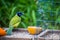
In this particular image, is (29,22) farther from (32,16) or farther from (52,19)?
(52,19)

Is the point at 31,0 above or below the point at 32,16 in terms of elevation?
above

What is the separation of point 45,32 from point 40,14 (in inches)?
19.0

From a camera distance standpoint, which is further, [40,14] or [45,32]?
[40,14]

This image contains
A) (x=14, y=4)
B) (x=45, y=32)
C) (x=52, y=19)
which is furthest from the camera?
(x=14, y=4)

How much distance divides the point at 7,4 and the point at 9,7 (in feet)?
0.24

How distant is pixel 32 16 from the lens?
4.86 meters

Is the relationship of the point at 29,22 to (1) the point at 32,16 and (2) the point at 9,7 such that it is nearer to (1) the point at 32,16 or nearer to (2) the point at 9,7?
(1) the point at 32,16

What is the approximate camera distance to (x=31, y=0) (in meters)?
5.07

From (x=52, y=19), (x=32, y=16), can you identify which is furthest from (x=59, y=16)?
(x=32, y=16)

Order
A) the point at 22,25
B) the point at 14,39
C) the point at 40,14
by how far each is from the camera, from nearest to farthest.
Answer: the point at 14,39 < the point at 40,14 < the point at 22,25

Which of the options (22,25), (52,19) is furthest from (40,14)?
(22,25)

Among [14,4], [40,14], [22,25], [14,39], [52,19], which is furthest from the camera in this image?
[14,4]

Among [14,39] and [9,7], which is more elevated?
[9,7]

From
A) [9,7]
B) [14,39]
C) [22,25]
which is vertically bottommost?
[14,39]
